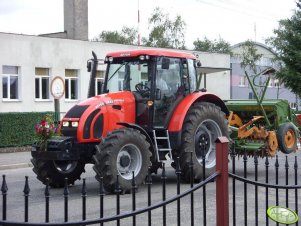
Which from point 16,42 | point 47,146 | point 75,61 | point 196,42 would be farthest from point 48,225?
point 196,42

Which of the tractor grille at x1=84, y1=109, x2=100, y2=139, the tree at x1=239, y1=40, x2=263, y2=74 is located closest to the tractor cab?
the tractor grille at x1=84, y1=109, x2=100, y2=139

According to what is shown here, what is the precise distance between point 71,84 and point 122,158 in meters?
23.4

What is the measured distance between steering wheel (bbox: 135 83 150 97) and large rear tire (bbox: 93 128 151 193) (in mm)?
1260

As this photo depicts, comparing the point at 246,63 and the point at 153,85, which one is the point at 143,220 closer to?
the point at 153,85

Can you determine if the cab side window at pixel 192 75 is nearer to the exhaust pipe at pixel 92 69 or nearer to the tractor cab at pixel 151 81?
the tractor cab at pixel 151 81

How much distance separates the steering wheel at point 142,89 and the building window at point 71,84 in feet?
69.9

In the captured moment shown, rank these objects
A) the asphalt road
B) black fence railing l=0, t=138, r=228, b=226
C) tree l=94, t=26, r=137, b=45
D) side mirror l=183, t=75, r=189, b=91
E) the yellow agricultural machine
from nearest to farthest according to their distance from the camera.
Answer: black fence railing l=0, t=138, r=228, b=226 → the asphalt road → side mirror l=183, t=75, r=189, b=91 → the yellow agricultural machine → tree l=94, t=26, r=137, b=45

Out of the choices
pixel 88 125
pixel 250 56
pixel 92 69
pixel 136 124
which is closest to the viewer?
pixel 88 125

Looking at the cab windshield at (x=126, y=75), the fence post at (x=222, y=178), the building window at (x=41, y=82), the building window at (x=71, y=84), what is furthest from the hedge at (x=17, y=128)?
the fence post at (x=222, y=178)

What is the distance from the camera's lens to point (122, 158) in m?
11.0

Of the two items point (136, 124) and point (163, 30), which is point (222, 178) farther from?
point (163, 30)

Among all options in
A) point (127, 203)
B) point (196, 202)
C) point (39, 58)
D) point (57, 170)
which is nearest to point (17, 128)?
point (39, 58)

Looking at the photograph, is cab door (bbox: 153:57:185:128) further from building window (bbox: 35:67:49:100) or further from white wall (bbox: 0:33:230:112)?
building window (bbox: 35:67:49:100)

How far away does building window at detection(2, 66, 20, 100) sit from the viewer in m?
30.3
